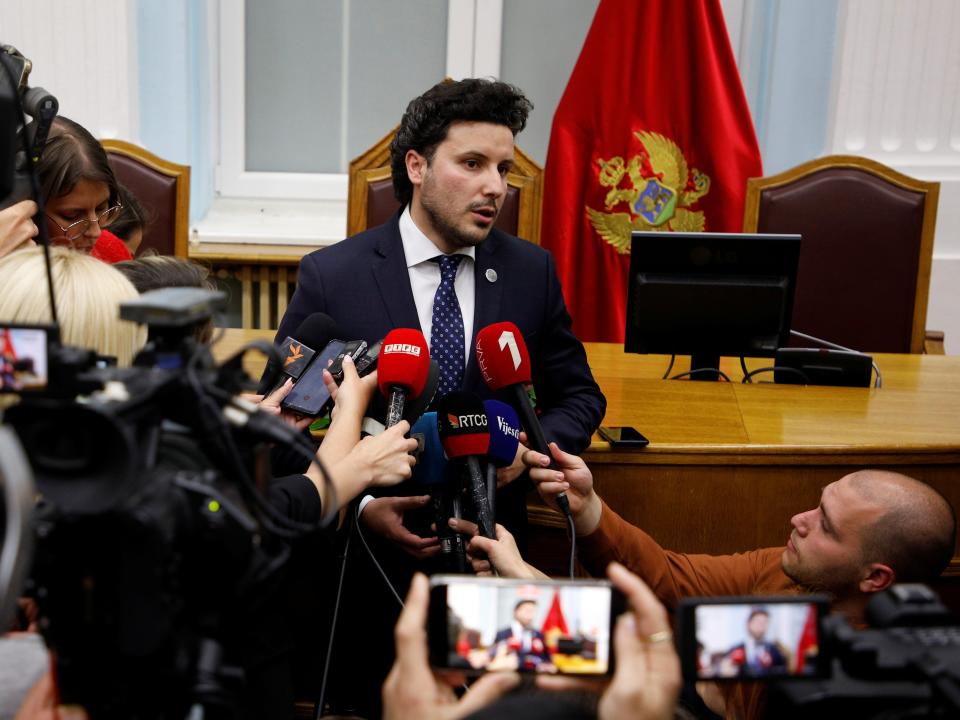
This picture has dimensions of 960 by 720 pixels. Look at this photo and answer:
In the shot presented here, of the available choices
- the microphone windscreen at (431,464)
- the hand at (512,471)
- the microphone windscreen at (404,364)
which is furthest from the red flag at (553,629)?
the hand at (512,471)

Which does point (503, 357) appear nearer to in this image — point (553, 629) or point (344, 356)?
point (344, 356)

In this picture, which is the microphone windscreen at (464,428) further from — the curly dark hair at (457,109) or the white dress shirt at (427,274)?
the curly dark hair at (457,109)

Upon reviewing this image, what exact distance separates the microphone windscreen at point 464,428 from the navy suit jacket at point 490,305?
394 mm

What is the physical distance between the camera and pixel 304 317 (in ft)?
5.99

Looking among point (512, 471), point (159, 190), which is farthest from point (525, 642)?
point (159, 190)

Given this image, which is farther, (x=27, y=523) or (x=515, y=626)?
(x=515, y=626)

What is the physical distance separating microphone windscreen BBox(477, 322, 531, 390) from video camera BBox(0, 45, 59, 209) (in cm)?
69

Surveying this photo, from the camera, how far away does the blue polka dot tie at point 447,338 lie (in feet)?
5.96

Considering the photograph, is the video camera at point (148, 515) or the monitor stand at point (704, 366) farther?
the monitor stand at point (704, 366)

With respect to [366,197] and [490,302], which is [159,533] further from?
[366,197]

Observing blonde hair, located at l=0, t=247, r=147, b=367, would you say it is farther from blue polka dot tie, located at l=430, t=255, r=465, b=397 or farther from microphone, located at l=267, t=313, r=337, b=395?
blue polka dot tie, located at l=430, t=255, r=465, b=397

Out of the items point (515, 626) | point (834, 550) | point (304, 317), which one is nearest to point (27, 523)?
point (515, 626)

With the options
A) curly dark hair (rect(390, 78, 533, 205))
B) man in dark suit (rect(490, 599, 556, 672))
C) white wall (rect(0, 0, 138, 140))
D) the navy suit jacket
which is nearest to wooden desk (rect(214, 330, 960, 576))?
the navy suit jacket

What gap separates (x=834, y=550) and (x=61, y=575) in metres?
1.08
